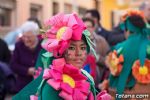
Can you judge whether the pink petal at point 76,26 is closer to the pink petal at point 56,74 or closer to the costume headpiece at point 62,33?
the costume headpiece at point 62,33

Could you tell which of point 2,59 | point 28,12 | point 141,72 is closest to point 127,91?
point 141,72

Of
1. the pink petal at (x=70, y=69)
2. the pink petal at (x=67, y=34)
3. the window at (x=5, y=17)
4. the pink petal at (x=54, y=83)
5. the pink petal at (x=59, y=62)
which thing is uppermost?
the pink petal at (x=67, y=34)

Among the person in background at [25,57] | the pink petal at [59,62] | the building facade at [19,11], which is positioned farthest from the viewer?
the building facade at [19,11]

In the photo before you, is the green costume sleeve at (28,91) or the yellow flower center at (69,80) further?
the green costume sleeve at (28,91)

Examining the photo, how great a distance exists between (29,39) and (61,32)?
3.00 meters

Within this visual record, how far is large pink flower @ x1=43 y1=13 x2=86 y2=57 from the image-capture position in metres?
3.21

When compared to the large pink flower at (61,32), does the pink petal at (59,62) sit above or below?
below

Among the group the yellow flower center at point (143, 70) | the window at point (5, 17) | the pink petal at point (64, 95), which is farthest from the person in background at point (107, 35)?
the window at point (5, 17)

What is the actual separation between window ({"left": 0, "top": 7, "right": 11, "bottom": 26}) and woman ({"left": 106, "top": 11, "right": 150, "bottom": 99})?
8638 millimetres

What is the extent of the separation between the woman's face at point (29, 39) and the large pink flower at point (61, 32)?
2.76 metres

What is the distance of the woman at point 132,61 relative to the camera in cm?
480

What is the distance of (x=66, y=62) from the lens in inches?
127

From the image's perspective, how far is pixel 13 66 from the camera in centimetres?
636

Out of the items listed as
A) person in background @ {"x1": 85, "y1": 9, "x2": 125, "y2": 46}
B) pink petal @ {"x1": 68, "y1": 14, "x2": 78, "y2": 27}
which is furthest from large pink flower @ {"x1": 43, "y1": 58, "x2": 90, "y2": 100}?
person in background @ {"x1": 85, "y1": 9, "x2": 125, "y2": 46}
